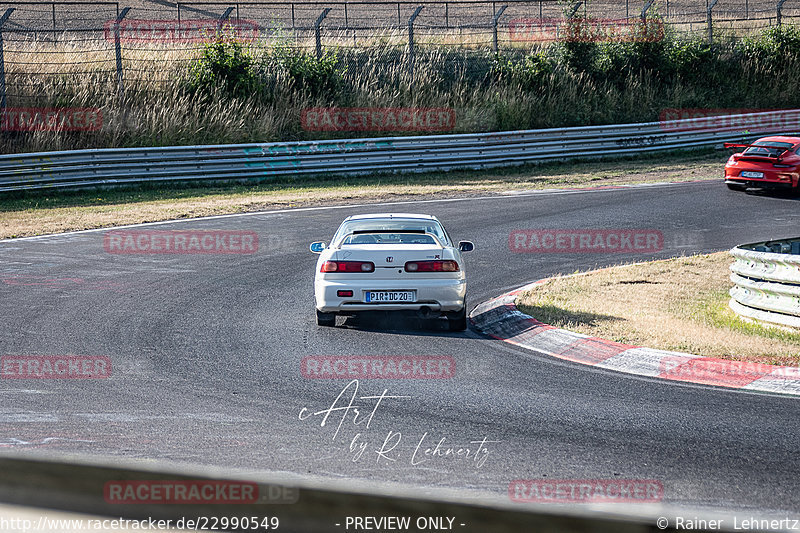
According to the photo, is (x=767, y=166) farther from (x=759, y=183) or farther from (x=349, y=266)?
(x=349, y=266)

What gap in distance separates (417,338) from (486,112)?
2001 centimetres

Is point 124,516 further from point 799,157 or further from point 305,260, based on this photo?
point 799,157

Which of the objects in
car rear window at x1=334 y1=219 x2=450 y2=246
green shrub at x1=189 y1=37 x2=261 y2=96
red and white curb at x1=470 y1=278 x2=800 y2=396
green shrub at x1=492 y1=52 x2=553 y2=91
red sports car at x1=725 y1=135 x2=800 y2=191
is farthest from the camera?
green shrub at x1=492 y1=52 x2=553 y2=91

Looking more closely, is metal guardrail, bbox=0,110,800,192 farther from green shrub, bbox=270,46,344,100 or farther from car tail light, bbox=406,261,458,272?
car tail light, bbox=406,261,458,272

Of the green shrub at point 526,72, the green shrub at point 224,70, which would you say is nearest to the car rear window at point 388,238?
the green shrub at point 224,70

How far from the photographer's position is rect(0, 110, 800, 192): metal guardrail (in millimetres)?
20656

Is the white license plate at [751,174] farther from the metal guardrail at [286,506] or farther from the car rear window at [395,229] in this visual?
the metal guardrail at [286,506]

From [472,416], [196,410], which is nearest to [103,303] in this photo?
[196,410]

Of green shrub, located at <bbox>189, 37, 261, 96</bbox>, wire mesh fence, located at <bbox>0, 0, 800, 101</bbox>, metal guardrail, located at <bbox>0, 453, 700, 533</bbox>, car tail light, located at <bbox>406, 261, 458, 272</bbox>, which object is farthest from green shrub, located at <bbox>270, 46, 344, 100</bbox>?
metal guardrail, located at <bbox>0, 453, 700, 533</bbox>

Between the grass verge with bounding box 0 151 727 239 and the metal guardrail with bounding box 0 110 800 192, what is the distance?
351 millimetres

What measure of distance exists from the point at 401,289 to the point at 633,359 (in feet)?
8.82

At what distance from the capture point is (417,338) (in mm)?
9250

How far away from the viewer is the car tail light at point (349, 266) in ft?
31.6

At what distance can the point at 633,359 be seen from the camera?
8.13 m
